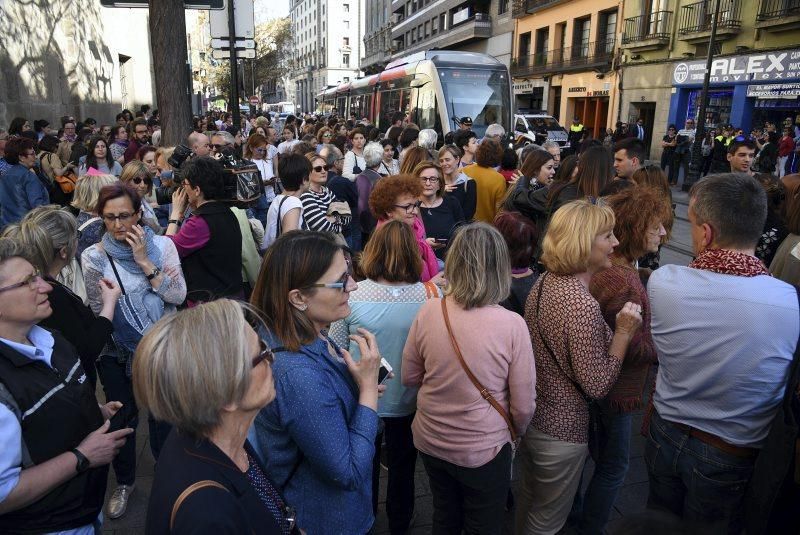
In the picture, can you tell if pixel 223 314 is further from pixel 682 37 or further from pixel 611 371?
pixel 682 37

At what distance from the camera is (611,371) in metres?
2.36

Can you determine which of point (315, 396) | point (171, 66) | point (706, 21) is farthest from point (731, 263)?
point (706, 21)

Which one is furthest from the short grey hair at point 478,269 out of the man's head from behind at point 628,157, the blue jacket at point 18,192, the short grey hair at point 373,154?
the blue jacket at point 18,192

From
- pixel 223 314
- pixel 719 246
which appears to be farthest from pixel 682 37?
pixel 223 314

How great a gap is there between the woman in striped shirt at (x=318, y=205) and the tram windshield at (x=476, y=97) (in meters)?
8.63

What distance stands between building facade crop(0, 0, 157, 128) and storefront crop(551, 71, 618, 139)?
2180 centimetres

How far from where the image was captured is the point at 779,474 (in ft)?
6.15

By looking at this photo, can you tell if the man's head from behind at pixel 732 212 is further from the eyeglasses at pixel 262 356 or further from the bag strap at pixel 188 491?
the bag strap at pixel 188 491

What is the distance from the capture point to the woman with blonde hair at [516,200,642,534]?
2352 mm

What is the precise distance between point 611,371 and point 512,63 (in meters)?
38.1

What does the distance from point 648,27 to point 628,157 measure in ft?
75.6

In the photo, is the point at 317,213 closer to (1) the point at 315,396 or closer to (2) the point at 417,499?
(2) the point at 417,499

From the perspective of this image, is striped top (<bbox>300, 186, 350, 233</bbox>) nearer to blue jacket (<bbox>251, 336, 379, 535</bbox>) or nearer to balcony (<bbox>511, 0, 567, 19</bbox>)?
blue jacket (<bbox>251, 336, 379, 535</bbox>)

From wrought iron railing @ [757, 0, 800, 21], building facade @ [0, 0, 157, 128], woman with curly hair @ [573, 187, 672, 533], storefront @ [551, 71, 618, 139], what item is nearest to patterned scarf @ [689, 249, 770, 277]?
woman with curly hair @ [573, 187, 672, 533]
